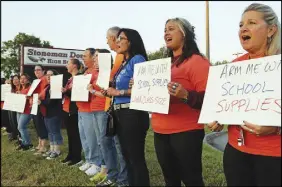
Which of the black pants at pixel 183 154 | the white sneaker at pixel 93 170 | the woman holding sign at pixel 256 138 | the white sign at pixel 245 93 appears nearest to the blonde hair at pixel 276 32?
the woman holding sign at pixel 256 138

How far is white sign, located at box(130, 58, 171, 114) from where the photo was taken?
2822mm

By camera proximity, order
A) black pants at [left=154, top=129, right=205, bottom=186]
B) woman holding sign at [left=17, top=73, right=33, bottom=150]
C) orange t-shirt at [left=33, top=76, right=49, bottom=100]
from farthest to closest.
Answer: woman holding sign at [left=17, top=73, right=33, bottom=150] < orange t-shirt at [left=33, top=76, right=49, bottom=100] < black pants at [left=154, top=129, right=205, bottom=186]

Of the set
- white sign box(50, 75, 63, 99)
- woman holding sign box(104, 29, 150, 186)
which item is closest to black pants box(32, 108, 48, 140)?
white sign box(50, 75, 63, 99)

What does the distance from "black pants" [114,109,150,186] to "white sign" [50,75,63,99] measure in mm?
2953

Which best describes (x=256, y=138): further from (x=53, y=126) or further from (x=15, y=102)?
(x=15, y=102)

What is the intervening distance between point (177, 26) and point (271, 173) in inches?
57.7

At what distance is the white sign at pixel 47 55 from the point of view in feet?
41.4

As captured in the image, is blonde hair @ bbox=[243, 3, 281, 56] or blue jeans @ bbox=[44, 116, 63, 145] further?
blue jeans @ bbox=[44, 116, 63, 145]

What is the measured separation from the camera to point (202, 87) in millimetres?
2738

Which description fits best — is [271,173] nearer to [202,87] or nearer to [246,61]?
[246,61]

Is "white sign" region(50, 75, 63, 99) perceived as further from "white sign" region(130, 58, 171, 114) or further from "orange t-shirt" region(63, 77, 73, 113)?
"white sign" region(130, 58, 171, 114)

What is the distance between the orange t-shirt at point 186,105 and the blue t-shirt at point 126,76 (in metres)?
0.80

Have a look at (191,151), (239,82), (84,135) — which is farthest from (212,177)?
(239,82)

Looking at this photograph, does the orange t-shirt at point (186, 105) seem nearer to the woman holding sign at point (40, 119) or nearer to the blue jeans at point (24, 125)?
the woman holding sign at point (40, 119)
